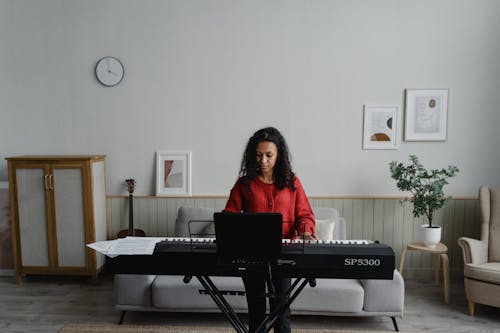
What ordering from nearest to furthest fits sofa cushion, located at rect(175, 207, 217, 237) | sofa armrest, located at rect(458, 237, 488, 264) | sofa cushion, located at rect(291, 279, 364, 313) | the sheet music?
the sheet music
sofa cushion, located at rect(291, 279, 364, 313)
sofa armrest, located at rect(458, 237, 488, 264)
sofa cushion, located at rect(175, 207, 217, 237)

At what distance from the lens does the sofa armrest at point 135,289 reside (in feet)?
9.73

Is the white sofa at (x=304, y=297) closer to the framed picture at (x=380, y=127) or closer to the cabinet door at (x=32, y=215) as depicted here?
the cabinet door at (x=32, y=215)

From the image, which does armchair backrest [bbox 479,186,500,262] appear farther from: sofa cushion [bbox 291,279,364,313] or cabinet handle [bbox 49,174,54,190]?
cabinet handle [bbox 49,174,54,190]

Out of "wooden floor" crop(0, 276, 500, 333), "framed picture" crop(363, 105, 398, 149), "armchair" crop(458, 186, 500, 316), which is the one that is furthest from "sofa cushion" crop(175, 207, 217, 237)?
"armchair" crop(458, 186, 500, 316)

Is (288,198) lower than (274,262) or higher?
higher

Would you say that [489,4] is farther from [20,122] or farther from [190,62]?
[20,122]

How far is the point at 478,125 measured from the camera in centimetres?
380

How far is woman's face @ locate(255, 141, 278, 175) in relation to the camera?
2166mm

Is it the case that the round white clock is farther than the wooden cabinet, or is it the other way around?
the round white clock

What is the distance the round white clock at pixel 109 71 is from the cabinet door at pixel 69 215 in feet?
3.04

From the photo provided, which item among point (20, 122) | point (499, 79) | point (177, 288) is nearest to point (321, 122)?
point (499, 79)

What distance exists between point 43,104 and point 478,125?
432cm

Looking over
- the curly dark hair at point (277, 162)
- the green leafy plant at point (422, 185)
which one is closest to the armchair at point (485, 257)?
the green leafy plant at point (422, 185)

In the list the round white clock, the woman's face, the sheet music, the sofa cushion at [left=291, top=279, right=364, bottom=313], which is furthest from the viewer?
the round white clock
